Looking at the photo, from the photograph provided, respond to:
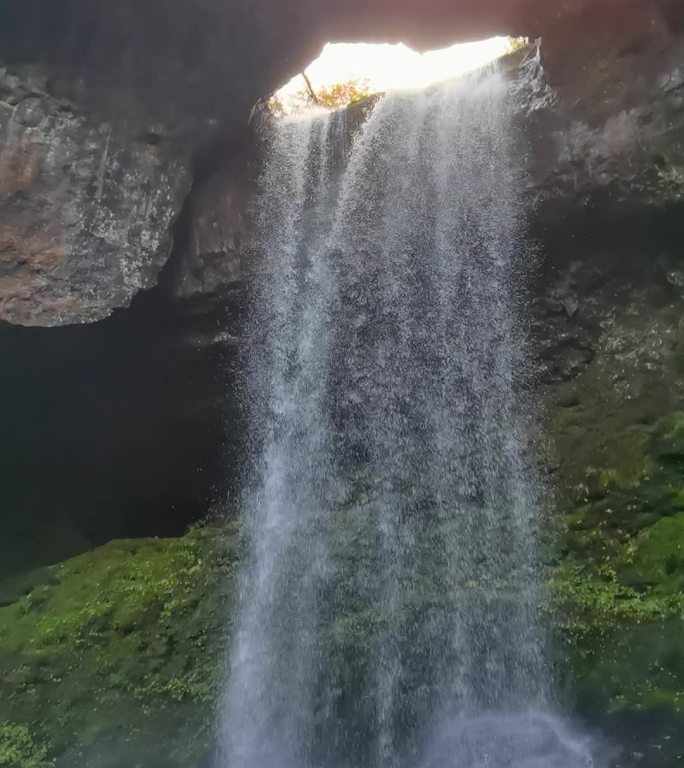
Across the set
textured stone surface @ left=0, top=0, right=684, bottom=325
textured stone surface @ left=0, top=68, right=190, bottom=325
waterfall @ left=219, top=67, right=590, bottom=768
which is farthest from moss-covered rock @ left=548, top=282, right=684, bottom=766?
textured stone surface @ left=0, top=68, right=190, bottom=325

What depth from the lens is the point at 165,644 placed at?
20.7 ft

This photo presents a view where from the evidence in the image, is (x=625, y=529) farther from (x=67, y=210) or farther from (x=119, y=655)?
(x=67, y=210)

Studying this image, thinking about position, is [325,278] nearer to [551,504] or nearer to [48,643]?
[551,504]

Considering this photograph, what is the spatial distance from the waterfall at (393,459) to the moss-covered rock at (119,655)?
34 centimetres

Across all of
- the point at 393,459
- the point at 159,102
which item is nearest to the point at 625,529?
the point at 393,459

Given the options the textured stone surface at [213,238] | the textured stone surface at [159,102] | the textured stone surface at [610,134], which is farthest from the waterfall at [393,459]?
the textured stone surface at [159,102]

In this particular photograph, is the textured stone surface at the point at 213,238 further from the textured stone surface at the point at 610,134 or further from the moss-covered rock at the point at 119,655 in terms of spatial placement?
Result: the textured stone surface at the point at 610,134

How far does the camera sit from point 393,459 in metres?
6.78

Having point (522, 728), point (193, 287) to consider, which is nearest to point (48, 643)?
point (193, 287)

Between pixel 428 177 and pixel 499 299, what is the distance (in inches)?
62.8

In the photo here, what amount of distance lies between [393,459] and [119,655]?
311cm

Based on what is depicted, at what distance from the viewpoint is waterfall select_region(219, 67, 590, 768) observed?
5.54m

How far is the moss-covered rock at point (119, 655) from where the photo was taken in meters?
5.80

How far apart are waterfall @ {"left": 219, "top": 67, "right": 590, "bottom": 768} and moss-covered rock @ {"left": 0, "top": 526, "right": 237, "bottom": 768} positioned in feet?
1.11
